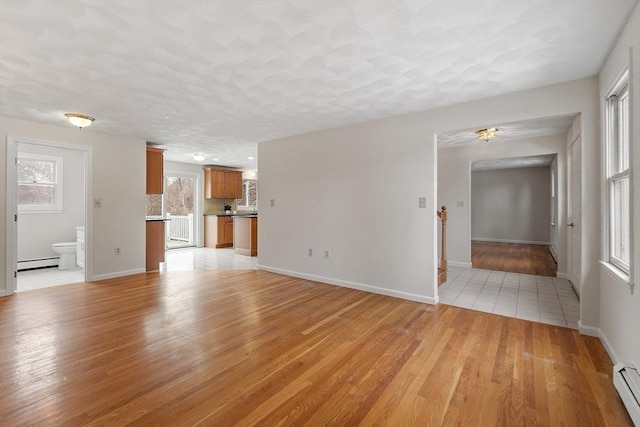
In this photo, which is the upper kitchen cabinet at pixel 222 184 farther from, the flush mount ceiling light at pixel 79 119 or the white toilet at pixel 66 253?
the flush mount ceiling light at pixel 79 119

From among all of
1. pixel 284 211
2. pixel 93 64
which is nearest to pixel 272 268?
pixel 284 211

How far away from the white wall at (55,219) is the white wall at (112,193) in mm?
1658

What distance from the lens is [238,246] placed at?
296 inches

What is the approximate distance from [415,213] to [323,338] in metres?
1.98

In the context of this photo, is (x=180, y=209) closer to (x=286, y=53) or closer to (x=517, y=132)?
(x=286, y=53)

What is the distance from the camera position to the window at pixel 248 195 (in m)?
9.87

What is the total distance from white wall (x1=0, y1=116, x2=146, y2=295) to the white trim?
6.16 meters

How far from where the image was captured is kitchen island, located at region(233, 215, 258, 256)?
23.6 ft

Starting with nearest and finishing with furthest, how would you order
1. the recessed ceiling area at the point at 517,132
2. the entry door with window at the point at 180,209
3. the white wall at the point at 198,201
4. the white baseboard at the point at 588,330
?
the white baseboard at the point at 588,330
the recessed ceiling area at the point at 517,132
the white wall at the point at 198,201
the entry door with window at the point at 180,209

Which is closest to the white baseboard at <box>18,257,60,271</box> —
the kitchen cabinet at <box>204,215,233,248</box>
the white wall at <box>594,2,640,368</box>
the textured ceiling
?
the kitchen cabinet at <box>204,215,233,248</box>

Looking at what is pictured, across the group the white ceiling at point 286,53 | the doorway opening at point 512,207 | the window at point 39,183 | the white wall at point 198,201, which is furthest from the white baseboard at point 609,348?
the white wall at point 198,201

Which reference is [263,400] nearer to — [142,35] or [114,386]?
[114,386]

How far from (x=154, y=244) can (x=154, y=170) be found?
55.4 inches

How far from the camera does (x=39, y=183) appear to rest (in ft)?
18.2
